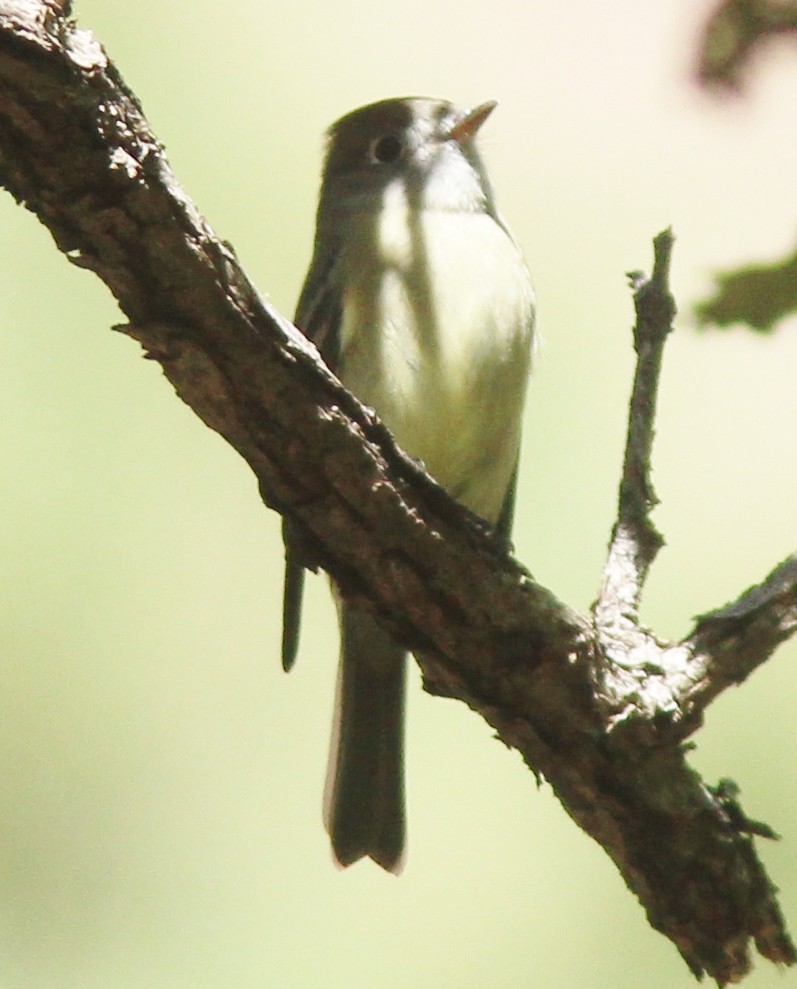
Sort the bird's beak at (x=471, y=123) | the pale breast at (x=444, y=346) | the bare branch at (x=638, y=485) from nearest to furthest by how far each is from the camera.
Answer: the bare branch at (x=638, y=485)
the pale breast at (x=444, y=346)
the bird's beak at (x=471, y=123)

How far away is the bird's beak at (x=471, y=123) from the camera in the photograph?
2855 mm

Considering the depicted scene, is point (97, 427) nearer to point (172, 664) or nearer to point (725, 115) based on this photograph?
point (172, 664)

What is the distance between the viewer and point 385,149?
2961 millimetres

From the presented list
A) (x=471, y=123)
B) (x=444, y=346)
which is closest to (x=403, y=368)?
(x=444, y=346)

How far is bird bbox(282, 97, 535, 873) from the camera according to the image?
2.39 meters

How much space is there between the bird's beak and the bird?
0.43ft

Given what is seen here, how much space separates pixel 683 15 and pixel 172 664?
101 inches

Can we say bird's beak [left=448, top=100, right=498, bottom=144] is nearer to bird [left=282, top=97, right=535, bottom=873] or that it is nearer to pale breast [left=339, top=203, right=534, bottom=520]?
bird [left=282, top=97, right=535, bottom=873]

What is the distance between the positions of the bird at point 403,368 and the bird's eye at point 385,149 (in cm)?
19

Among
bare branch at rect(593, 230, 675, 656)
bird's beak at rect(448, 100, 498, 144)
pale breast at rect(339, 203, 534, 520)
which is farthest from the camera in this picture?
bird's beak at rect(448, 100, 498, 144)

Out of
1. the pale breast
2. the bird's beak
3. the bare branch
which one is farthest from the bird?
the bare branch

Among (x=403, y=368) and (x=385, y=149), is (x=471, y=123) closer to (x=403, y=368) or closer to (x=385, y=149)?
(x=385, y=149)

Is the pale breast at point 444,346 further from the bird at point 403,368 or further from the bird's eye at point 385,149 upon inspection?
the bird's eye at point 385,149

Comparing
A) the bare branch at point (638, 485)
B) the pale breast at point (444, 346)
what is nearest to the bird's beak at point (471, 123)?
the pale breast at point (444, 346)
